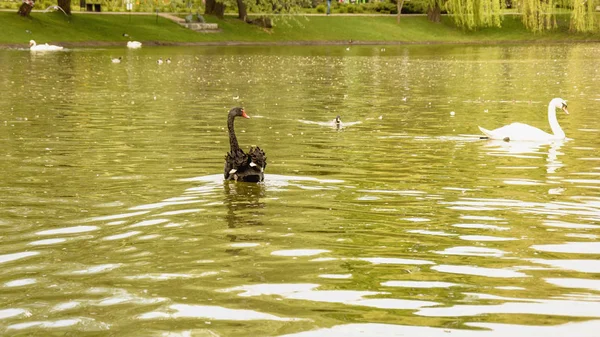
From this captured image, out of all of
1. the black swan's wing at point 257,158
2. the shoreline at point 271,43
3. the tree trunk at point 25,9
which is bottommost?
the shoreline at point 271,43

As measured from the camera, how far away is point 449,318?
8.14m

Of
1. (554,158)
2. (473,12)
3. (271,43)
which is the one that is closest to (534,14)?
(473,12)

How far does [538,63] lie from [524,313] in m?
49.2

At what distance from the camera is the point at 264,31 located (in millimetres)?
86750

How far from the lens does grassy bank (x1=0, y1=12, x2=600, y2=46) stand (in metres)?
71.5

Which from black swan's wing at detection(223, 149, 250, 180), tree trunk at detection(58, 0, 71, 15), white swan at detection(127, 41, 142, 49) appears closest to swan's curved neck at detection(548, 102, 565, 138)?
black swan's wing at detection(223, 149, 250, 180)

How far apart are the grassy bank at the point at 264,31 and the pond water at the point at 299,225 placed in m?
44.4

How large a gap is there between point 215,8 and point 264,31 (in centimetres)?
464

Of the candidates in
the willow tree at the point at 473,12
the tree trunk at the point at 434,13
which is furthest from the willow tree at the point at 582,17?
the tree trunk at the point at 434,13

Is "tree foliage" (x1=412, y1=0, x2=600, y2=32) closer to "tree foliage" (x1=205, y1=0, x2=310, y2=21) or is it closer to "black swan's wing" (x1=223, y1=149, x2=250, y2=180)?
"tree foliage" (x1=205, y1=0, x2=310, y2=21)

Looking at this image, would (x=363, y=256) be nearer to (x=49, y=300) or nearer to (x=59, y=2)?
(x=49, y=300)

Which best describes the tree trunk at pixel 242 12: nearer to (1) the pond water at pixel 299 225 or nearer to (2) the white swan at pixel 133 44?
(2) the white swan at pixel 133 44

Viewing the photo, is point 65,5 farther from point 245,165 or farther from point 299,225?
point 299,225

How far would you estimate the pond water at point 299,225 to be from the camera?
8383 millimetres
